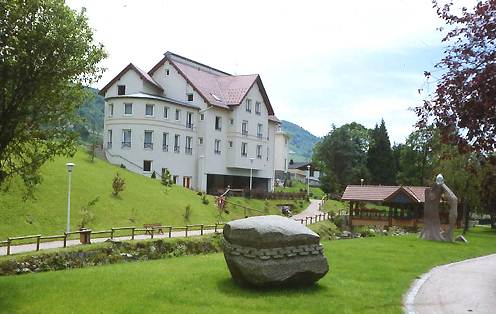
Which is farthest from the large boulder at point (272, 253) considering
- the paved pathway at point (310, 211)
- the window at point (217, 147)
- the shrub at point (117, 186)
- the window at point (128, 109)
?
the window at point (217, 147)

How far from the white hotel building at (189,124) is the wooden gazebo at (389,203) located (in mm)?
14216

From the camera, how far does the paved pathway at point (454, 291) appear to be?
1173 centimetres

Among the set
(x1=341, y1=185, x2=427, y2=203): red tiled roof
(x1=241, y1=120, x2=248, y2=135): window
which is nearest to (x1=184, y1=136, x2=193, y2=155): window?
(x1=241, y1=120, x2=248, y2=135): window

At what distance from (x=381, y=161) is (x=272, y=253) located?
71.9 metres

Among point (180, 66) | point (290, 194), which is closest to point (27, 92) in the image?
point (180, 66)

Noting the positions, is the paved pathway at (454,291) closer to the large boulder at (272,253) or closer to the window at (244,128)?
the large boulder at (272,253)

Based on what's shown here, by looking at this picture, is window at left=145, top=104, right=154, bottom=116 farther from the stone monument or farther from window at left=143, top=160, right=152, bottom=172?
the stone monument

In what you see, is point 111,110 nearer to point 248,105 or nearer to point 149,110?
point 149,110

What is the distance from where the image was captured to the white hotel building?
159 ft

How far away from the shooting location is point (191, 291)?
12.7 meters

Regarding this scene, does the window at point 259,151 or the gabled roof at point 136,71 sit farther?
the window at point 259,151

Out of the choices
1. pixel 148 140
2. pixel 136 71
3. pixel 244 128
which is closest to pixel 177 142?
pixel 148 140

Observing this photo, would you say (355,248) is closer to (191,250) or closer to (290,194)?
(191,250)

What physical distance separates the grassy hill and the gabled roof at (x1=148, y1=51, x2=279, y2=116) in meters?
13.8
